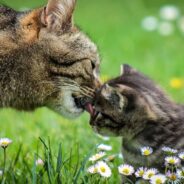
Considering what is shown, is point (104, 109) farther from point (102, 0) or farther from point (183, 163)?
point (102, 0)

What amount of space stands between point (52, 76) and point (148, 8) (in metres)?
7.30

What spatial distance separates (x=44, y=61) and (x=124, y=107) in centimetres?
60

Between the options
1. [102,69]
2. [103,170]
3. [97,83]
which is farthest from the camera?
[102,69]

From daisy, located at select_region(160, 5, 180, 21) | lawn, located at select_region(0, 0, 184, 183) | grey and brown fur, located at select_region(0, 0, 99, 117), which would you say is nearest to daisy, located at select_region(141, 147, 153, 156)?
lawn, located at select_region(0, 0, 184, 183)

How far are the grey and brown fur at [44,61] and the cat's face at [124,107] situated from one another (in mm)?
181

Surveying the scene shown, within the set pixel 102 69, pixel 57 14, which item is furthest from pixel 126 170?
pixel 102 69

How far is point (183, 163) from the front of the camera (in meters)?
3.98

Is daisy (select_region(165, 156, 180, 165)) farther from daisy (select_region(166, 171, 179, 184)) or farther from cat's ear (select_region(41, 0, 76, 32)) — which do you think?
cat's ear (select_region(41, 0, 76, 32))

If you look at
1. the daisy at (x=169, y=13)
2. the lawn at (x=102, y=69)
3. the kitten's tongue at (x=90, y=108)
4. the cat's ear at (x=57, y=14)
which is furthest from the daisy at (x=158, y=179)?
the daisy at (x=169, y=13)

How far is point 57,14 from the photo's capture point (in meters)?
4.26

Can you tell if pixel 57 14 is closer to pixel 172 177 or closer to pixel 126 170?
pixel 126 170

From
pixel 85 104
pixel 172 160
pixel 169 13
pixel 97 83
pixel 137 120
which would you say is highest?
pixel 169 13

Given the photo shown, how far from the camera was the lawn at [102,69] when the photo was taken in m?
4.78

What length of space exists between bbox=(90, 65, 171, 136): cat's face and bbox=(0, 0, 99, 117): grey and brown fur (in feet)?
0.59
